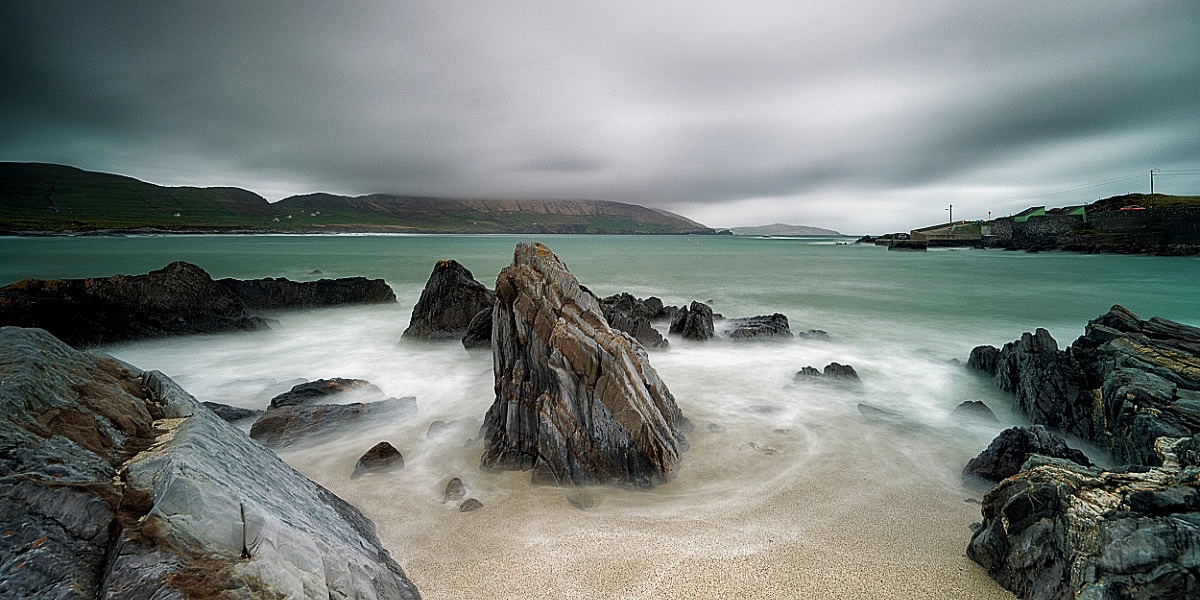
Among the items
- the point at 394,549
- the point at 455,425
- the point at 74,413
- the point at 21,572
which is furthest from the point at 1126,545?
the point at 455,425

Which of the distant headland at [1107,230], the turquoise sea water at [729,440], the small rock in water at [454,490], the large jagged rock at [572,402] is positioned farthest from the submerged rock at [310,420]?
the distant headland at [1107,230]

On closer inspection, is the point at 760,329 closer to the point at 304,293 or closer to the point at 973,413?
the point at 973,413

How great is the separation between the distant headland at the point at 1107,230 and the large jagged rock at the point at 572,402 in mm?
75116

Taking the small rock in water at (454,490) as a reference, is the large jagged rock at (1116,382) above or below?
above

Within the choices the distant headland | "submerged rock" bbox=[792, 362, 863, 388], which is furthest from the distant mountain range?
the distant headland

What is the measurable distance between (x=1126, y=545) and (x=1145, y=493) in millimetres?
474

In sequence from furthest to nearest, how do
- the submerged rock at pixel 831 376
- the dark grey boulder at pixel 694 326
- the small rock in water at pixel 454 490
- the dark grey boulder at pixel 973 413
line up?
1. the dark grey boulder at pixel 694 326
2. the submerged rock at pixel 831 376
3. the dark grey boulder at pixel 973 413
4. the small rock in water at pixel 454 490

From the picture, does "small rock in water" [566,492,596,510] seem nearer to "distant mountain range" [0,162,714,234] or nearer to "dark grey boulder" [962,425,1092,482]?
"dark grey boulder" [962,425,1092,482]

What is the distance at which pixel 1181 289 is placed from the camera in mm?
28219

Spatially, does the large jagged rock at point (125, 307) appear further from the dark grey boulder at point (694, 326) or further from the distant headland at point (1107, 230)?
the distant headland at point (1107, 230)

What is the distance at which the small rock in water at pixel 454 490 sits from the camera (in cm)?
517

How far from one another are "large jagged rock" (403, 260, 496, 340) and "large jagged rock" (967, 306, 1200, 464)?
1223 centimetres

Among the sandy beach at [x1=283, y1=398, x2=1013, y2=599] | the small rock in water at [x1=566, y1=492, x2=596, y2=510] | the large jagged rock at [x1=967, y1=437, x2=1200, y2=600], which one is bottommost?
the sandy beach at [x1=283, y1=398, x2=1013, y2=599]

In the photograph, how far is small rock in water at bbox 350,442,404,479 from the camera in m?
5.83
